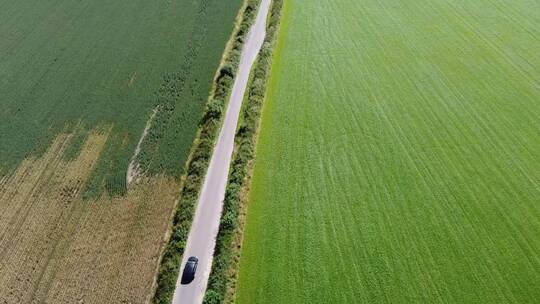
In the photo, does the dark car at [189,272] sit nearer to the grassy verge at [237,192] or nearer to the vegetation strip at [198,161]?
the vegetation strip at [198,161]

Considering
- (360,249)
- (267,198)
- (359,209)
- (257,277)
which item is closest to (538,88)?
(359,209)

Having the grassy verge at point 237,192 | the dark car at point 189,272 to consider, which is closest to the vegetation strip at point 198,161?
the dark car at point 189,272

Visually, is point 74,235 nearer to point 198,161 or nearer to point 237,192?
point 198,161

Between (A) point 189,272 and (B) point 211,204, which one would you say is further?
(B) point 211,204

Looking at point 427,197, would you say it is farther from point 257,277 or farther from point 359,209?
point 257,277

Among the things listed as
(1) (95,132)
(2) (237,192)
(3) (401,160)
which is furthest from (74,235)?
(3) (401,160)

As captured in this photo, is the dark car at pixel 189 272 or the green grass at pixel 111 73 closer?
the dark car at pixel 189 272
